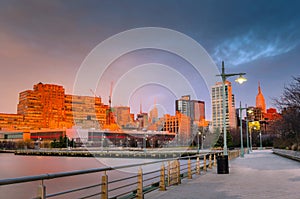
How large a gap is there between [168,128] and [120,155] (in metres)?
52.5

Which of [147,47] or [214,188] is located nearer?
[214,188]

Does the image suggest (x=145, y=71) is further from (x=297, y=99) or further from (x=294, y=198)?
(x=294, y=198)

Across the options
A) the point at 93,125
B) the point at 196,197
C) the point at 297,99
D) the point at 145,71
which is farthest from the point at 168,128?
the point at 196,197

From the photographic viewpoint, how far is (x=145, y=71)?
128 feet

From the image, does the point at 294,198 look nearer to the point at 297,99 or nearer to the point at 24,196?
the point at 24,196

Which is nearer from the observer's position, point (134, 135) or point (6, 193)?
point (6, 193)

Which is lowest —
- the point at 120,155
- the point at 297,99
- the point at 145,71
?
the point at 120,155

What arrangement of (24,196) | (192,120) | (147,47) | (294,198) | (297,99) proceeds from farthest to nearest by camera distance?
(192,120) < (147,47) < (297,99) < (24,196) < (294,198)

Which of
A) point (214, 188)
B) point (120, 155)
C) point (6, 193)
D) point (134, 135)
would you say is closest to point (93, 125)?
point (134, 135)

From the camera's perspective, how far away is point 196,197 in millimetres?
9250

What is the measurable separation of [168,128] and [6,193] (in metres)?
119

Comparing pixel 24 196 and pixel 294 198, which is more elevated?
pixel 294 198

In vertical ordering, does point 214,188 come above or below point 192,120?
below

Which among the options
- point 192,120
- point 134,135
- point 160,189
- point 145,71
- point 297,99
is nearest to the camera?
point 160,189
